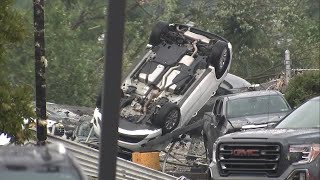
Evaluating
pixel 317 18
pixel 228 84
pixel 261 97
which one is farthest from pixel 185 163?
pixel 317 18

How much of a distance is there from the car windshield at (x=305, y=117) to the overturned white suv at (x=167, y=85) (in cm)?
926

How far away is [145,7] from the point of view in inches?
1796

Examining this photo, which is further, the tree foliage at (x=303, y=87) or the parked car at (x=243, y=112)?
the tree foliage at (x=303, y=87)

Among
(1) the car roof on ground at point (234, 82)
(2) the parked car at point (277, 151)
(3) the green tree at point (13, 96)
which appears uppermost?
(3) the green tree at point (13, 96)

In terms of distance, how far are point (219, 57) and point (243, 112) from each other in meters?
3.26

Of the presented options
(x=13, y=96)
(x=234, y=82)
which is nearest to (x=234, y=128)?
(x=13, y=96)

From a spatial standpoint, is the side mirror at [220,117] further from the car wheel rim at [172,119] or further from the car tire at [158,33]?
the car tire at [158,33]

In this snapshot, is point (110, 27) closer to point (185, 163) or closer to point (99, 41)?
point (185, 163)

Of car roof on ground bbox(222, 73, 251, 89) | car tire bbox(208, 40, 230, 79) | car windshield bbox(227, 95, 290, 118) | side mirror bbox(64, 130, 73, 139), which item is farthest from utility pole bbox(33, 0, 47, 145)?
car roof on ground bbox(222, 73, 251, 89)

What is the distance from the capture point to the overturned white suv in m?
24.5

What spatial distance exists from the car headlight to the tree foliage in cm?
1395

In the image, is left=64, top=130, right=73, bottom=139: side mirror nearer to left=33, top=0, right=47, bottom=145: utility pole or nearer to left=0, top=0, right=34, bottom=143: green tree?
left=33, top=0, right=47, bottom=145: utility pole

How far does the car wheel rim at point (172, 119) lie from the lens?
24406 millimetres

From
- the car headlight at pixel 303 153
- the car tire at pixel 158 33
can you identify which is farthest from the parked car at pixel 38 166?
the car tire at pixel 158 33
